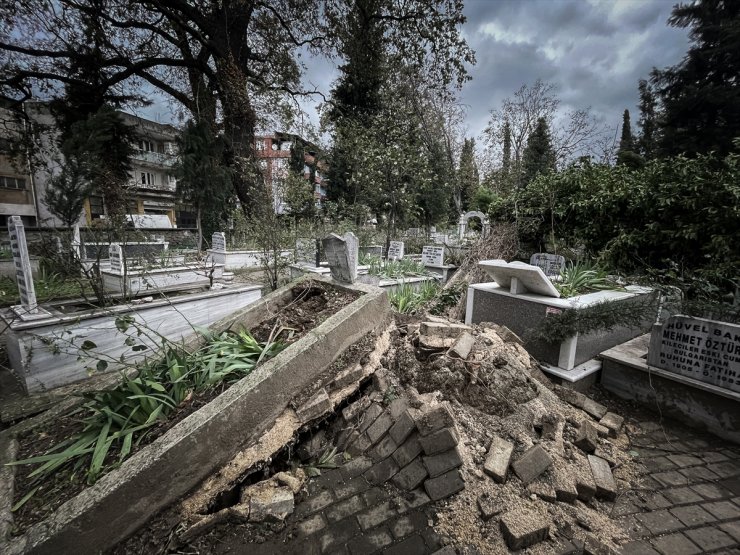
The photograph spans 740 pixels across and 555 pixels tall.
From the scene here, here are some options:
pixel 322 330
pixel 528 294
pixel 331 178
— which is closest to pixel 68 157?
pixel 322 330

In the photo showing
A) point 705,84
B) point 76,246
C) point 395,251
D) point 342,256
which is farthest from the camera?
point 705,84

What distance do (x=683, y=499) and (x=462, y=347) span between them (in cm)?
170

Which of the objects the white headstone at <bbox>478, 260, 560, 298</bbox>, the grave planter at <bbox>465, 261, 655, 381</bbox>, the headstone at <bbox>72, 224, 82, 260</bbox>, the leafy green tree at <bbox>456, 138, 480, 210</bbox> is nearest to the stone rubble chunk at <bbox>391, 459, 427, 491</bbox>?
the grave planter at <bbox>465, 261, 655, 381</bbox>

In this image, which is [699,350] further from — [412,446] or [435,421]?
[412,446]

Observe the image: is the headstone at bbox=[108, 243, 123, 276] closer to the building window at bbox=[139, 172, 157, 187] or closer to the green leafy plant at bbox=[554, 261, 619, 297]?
the green leafy plant at bbox=[554, 261, 619, 297]

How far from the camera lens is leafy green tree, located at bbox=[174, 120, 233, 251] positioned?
9.71 m

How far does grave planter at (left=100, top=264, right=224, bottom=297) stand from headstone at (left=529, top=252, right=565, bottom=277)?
5.82 m

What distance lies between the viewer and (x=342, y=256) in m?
3.58

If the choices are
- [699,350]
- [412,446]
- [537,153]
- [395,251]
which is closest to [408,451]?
[412,446]

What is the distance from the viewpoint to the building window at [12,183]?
20.4 m

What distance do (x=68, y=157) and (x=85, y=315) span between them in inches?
230

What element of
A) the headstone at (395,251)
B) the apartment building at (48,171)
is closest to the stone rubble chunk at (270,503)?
the apartment building at (48,171)

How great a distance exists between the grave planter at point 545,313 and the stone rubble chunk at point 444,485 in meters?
2.21

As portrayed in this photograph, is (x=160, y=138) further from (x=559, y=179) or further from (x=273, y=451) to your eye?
(x=273, y=451)
